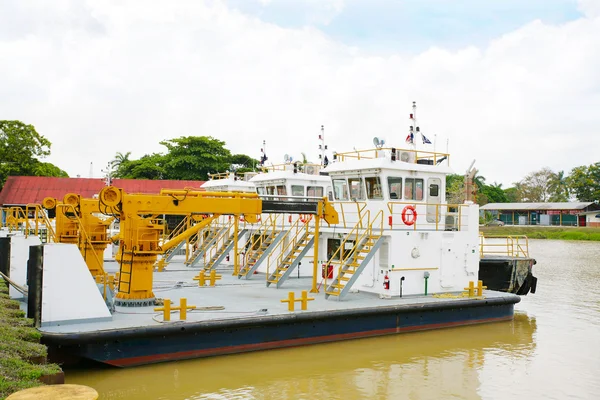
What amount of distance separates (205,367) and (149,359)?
104 cm

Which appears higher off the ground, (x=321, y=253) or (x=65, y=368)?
(x=321, y=253)

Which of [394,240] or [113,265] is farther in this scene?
[113,265]

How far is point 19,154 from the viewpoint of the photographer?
43.4m

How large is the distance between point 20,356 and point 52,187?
109ft

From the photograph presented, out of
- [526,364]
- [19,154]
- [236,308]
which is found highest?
[19,154]

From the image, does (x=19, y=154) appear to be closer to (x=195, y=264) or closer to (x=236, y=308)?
(x=195, y=264)

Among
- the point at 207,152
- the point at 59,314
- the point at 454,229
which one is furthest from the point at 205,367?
the point at 207,152

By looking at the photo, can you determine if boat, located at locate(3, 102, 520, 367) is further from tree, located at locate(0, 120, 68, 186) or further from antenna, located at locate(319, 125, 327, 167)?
tree, located at locate(0, 120, 68, 186)

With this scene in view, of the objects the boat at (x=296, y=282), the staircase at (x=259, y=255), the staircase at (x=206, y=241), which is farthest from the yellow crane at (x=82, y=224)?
the staircase at (x=206, y=241)

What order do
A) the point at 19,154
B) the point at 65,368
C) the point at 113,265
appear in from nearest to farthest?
the point at 65,368 → the point at 113,265 → the point at 19,154

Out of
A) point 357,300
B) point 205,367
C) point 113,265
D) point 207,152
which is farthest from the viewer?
point 207,152

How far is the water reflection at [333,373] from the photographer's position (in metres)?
9.95

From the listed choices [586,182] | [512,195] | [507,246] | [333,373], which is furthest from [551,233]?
[333,373]

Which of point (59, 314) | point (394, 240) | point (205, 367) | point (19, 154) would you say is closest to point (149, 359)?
point (205, 367)
